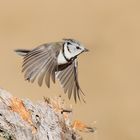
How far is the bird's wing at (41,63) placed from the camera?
17.3 feet

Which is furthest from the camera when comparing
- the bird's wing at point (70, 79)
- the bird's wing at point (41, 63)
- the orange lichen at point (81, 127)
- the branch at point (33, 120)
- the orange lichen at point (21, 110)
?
the bird's wing at point (70, 79)

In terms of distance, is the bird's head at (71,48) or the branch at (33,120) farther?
the bird's head at (71,48)

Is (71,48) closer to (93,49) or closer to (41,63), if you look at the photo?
(41,63)

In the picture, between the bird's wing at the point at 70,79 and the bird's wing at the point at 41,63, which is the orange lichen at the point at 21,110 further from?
the bird's wing at the point at 70,79

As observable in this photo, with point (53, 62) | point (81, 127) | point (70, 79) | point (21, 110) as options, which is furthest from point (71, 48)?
point (21, 110)

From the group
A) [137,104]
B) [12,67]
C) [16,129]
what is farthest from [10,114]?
[12,67]

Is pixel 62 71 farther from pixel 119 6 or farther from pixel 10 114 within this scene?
pixel 119 6

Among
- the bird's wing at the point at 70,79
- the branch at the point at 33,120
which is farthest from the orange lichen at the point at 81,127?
the bird's wing at the point at 70,79

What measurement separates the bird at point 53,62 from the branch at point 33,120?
186 millimetres

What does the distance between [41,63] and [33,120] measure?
1.86 feet

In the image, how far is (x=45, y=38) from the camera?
12258 mm

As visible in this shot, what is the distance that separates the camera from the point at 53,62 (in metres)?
5.43

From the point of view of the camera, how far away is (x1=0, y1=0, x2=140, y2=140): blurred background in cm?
971

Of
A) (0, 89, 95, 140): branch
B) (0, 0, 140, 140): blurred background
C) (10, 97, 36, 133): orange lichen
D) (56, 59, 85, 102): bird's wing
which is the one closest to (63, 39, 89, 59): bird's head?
(56, 59, 85, 102): bird's wing
